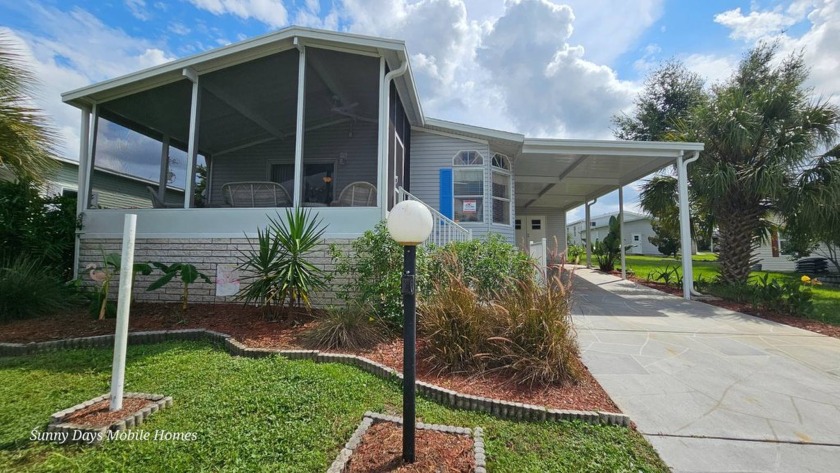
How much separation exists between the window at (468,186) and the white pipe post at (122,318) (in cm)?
665

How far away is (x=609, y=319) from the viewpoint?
226 inches

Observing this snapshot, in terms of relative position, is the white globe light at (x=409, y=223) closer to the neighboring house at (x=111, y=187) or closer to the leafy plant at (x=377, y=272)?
the leafy plant at (x=377, y=272)

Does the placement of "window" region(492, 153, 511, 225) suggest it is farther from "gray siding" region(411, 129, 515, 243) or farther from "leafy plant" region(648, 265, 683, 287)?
"leafy plant" region(648, 265, 683, 287)

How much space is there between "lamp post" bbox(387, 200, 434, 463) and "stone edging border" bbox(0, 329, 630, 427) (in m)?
0.87

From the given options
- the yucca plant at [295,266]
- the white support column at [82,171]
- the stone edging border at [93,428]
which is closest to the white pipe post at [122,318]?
the stone edging border at [93,428]

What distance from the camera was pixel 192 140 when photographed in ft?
19.4

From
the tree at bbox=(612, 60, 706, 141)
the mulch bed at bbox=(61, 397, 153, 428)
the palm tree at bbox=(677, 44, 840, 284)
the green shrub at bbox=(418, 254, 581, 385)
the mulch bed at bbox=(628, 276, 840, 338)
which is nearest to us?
the mulch bed at bbox=(61, 397, 153, 428)

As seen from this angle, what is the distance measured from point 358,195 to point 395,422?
14.5ft

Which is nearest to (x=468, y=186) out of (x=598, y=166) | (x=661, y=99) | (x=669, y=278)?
(x=598, y=166)

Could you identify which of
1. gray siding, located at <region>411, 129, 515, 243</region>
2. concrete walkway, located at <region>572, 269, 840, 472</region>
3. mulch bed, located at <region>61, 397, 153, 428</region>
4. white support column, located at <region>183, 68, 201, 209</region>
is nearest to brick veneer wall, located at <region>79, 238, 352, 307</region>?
white support column, located at <region>183, 68, 201, 209</region>

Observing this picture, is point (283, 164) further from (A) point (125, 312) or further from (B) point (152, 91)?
(A) point (125, 312)

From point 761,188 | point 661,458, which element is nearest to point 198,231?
point 661,458

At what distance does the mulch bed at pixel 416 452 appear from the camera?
6.20ft

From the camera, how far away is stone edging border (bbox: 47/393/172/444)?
213 centimetres
